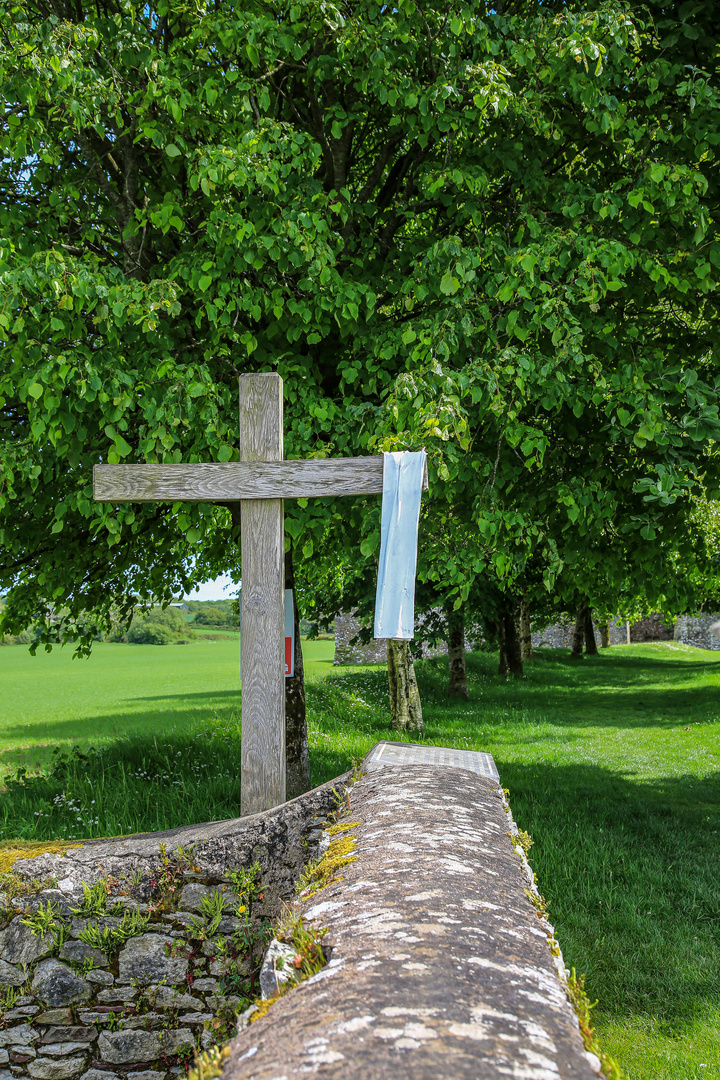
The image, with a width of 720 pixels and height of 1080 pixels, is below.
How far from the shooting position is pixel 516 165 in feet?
18.7

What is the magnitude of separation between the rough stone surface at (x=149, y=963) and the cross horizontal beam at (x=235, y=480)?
2210mm

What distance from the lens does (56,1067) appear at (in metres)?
3.50

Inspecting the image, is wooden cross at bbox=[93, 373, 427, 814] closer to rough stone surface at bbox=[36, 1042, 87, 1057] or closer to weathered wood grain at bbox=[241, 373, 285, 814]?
weathered wood grain at bbox=[241, 373, 285, 814]

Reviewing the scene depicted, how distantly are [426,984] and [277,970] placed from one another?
453 millimetres

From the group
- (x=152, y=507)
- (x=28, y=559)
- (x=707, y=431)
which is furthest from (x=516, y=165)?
(x=28, y=559)

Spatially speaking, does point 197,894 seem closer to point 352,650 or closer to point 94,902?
point 94,902

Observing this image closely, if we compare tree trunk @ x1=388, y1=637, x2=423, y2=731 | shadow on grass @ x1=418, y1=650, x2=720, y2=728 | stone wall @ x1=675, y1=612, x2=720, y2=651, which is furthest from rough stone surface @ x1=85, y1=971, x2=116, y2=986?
stone wall @ x1=675, y1=612, x2=720, y2=651

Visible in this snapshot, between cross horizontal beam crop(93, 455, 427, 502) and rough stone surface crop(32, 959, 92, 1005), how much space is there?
92.3 inches

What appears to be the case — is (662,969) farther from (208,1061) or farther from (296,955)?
(208,1061)

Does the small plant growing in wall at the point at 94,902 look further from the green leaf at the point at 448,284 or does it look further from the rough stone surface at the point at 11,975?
the green leaf at the point at 448,284

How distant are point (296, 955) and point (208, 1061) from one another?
1.46 ft

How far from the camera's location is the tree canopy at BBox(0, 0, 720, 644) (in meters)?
4.87

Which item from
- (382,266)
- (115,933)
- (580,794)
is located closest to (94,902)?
(115,933)

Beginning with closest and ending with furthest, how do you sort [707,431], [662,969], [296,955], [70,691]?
[296,955] → [662,969] → [707,431] → [70,691]
